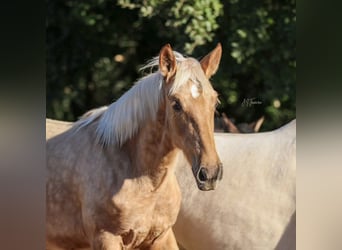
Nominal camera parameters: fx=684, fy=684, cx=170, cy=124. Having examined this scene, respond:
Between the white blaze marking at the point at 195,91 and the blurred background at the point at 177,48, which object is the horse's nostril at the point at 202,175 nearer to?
the white blaze marking at the point at 195,91

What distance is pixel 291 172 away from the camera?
2984 mm

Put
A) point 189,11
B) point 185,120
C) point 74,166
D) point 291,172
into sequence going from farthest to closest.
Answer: point 189,11, point 291,172, point 74,166, point 185,120

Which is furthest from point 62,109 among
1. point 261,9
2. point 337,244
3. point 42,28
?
point 337,244

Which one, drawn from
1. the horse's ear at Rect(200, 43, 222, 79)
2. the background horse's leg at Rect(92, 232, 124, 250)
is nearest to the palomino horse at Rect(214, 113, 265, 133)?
the horse's ear at Rect(200, 43, 222, 79)

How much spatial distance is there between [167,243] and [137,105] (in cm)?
58

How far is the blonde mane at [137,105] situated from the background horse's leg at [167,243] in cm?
41

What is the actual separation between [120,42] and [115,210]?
0.95 meters

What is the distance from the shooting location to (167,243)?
2.77 meters

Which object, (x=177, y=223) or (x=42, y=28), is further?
(x=177, y=223)

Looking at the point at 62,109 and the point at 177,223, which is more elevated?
the point at 62,109

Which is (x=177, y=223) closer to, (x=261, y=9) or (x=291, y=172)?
(x=291, y=172)

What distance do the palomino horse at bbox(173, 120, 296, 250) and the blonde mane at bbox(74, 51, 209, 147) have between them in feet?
1.46
